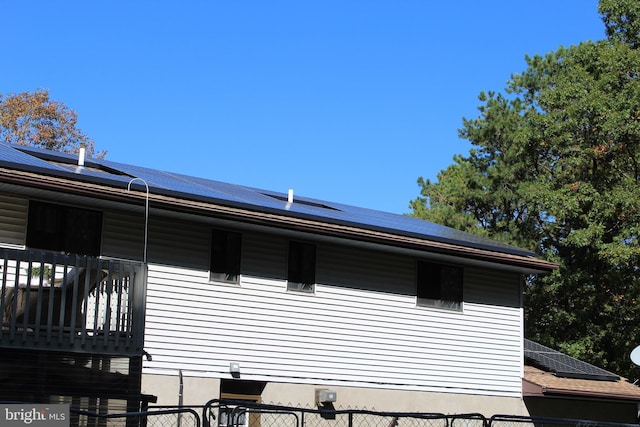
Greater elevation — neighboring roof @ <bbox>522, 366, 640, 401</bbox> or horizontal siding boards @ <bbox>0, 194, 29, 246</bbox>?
horizontal siding boards @ <bbox>0, 194, 29, 246</bbox>

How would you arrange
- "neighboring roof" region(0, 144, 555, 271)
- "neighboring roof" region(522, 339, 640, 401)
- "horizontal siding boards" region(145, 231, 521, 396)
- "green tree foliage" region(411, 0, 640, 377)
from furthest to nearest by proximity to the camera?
"green tree foliage" region(411, 0, 640, 377) < "neighboring roof" region(522, 339, 640, 401) < "horizontal siding boards" region(145, 231, 521, 396) < "neighboring roof" region(0, 144, 555, 271)

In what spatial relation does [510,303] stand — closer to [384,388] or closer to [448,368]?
[448,368]

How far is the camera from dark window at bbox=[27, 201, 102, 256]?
16.6 m

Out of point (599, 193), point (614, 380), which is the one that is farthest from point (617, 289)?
point (614, 380)

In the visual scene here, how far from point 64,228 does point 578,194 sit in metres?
19.5

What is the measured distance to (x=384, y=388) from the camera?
66.8 feet

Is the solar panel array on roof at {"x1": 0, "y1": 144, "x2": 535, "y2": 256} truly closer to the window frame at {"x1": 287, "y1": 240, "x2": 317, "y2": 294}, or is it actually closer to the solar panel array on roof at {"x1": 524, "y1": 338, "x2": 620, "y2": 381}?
the window frame at {"x1": 287, "y1": 240, "x2": 317, "y2": 294}

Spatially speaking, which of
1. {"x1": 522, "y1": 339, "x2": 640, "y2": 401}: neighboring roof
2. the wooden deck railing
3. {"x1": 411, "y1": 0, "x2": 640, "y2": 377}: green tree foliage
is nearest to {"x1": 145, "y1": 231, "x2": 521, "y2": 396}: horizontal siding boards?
{"x1": 522, "y1": 339, "x2": 640, "y2": 401}: neighboring roof

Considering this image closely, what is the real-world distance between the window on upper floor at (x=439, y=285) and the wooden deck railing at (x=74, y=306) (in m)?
8.90

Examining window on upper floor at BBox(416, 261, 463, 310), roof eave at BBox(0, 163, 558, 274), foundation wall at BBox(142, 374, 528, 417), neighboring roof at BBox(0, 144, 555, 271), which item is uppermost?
→ neighboring roof at BBox(0, 144, 555, 271)

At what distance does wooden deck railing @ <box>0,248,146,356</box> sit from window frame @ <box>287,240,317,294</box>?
5819 millimetres

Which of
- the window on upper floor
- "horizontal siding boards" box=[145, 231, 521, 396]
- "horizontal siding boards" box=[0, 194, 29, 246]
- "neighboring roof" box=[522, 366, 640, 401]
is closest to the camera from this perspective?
"horizontal siding boards" box=[0, 194, 29, 246]

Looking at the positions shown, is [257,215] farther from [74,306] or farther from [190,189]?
[74,306]

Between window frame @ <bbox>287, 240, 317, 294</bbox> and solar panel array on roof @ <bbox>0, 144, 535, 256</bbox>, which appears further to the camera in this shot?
window frame @ <bbox>287, 240, 317, 294</bbox>
